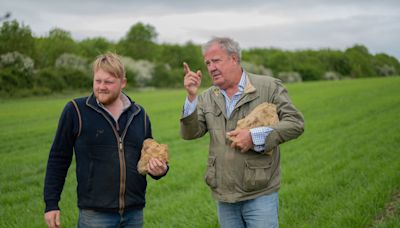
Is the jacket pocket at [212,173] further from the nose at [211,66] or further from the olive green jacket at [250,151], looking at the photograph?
the nose at [211,66]

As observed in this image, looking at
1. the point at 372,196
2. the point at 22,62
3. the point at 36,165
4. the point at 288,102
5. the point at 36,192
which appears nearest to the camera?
the point at 288,102

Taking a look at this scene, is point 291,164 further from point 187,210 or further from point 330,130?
point 330,130

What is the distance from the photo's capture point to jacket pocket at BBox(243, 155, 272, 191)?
4074 mm

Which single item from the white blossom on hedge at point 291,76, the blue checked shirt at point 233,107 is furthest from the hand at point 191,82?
the white blossom on hedge at point 291,76

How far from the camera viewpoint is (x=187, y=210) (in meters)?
7.53

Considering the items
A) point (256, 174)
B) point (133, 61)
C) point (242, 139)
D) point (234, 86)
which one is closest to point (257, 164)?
point (256, 174)

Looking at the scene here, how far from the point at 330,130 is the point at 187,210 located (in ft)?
37.4

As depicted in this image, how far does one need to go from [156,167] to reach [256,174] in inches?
35.7

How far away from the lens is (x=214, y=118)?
171 inches

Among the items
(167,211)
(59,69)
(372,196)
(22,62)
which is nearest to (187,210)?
(167,211)

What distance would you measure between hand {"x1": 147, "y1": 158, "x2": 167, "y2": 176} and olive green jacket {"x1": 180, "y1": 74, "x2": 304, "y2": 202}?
0.53 metres

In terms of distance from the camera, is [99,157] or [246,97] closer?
[99,157]

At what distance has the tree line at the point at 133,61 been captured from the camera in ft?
180

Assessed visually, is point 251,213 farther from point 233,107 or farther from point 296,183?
point 296,183
